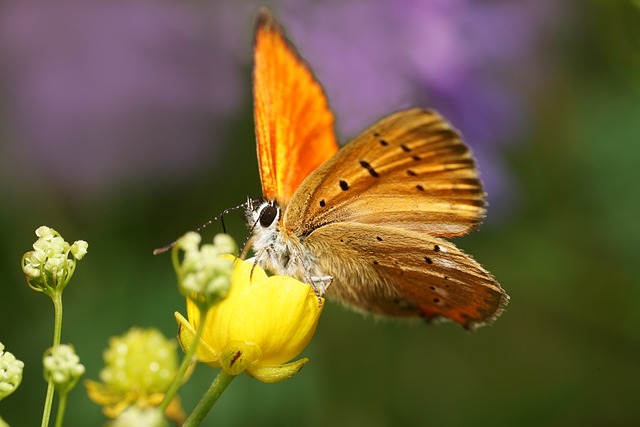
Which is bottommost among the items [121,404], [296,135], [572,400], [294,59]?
[572,400]

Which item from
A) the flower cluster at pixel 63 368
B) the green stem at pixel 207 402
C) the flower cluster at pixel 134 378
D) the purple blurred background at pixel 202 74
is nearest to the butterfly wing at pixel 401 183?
the flower cluster at pixel 134 378

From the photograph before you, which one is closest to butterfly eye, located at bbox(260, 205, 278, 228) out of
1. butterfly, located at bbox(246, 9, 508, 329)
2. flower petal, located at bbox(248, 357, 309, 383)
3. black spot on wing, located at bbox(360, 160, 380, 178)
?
butterfly, located at bbox(246, 9, 508, 329)

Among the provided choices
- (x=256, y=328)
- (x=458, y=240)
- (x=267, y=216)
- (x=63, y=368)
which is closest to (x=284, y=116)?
(x=267, y=216)

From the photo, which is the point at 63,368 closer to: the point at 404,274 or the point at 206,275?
the point at 206,275

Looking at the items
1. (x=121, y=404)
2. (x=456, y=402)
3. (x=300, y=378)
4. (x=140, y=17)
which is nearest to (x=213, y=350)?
(x=121, y=404)

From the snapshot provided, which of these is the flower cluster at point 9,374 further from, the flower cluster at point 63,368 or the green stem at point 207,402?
the green stem at point 207,402

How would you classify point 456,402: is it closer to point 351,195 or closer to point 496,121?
point 496,121

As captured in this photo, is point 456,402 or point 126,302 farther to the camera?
point 456,402
